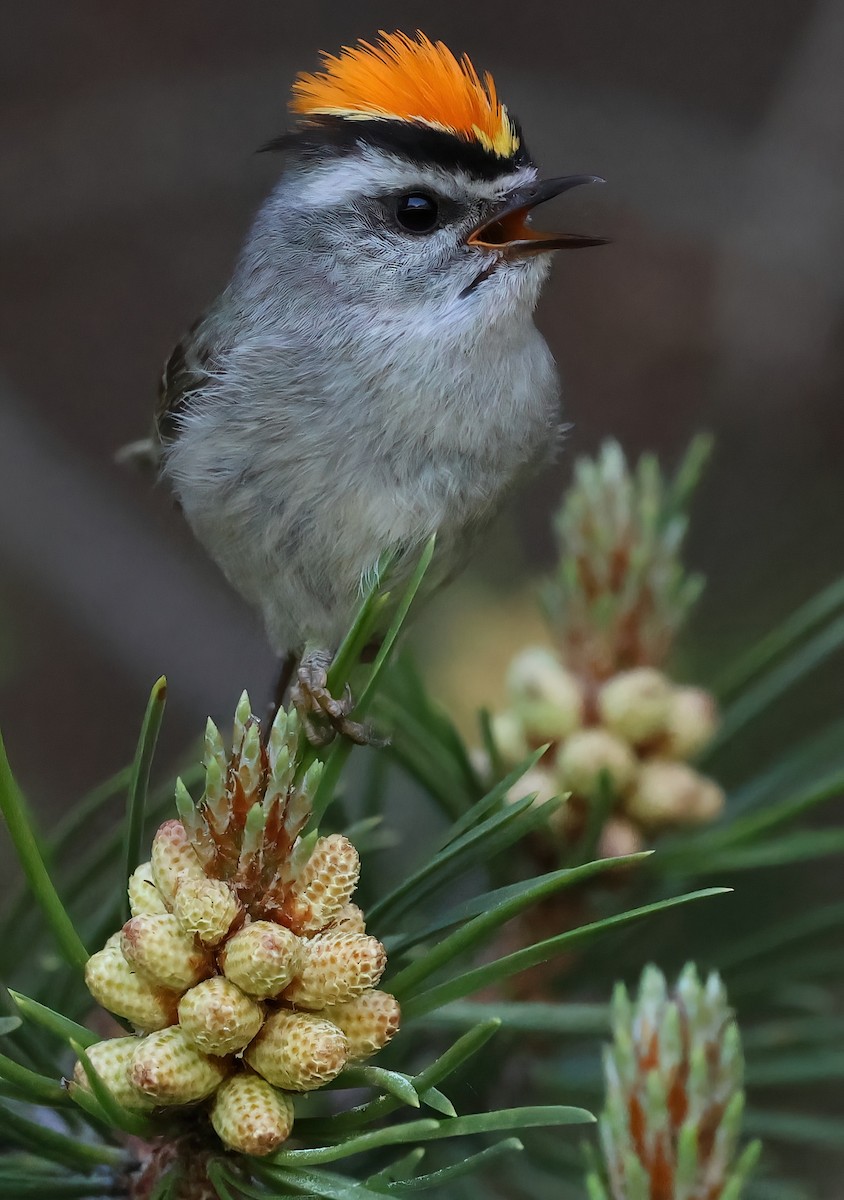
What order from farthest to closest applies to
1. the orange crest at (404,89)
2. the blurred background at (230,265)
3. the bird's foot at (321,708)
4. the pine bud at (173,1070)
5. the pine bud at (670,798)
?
the blurred background at (230,265) → the orange crest at (404,89) → the pine bud at (670,798) → the bird's foot at (321,708) → the pine bud at (173,1070)

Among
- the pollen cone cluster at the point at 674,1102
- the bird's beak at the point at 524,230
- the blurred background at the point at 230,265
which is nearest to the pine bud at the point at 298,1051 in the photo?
the pollen cone cluster at the point at 674,1102

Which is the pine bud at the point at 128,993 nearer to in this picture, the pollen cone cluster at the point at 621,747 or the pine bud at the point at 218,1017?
the pine bud at the point at 218,1017

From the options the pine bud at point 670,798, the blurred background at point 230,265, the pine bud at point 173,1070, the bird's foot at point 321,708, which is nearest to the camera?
the pine bud at point 173,1070

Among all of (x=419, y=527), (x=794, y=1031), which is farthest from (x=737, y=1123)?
(x=419, y=527)

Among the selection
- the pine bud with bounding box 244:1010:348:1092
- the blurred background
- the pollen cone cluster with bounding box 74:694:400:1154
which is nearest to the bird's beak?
the blurred background

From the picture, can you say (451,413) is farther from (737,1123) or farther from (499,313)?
(737,1123)

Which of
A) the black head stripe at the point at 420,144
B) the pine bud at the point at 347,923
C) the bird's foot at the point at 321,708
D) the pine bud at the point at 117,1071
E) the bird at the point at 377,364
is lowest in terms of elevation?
the pine bud at the point at 117,1071

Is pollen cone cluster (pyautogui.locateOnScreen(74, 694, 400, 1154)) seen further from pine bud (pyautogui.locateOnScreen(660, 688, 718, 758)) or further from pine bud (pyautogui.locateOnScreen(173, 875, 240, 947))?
pine bud (pyautogui.locateOnScreen(660, 688, 718, 758))
